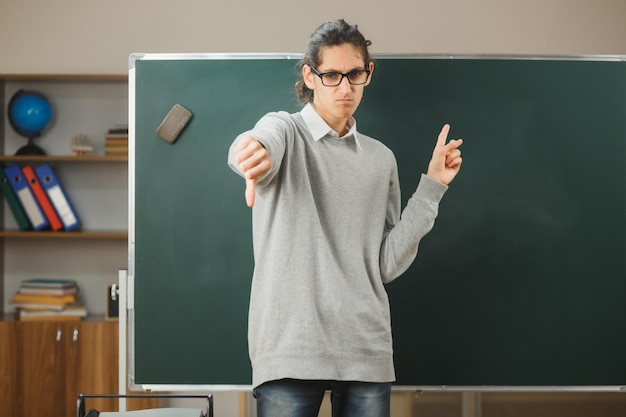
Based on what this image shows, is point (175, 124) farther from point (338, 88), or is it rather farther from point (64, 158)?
point (64, 158)

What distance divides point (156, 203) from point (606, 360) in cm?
168

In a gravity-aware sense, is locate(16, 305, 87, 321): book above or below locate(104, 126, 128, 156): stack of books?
below

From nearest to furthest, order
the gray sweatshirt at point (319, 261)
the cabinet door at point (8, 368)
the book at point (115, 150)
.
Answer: the gray sweatshirt at point (319, 261), the cabinet door at point (8, 368), the book at point (115, 150)

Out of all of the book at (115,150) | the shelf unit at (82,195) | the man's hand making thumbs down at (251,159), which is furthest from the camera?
the shelf unit at (82,195)

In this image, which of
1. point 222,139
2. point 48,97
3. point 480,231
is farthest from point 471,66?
point 48,97

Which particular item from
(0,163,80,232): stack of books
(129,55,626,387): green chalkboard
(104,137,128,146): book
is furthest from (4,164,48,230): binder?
(129,55,626,387): green chalkboard

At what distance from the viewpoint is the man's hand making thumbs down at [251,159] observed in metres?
1.38

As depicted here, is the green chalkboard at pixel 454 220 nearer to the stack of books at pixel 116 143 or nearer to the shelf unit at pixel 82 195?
the stack of books at pixel 116 143

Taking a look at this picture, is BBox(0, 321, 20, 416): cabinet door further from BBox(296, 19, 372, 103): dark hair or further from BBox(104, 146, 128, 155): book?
BBox(296, 19, 372, 103): dark hair

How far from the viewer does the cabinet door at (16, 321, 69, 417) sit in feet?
11.9

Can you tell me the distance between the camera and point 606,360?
2.42 metres

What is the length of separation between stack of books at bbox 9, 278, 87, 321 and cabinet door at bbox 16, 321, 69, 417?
0.30 feet

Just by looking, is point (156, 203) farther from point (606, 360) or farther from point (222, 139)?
point (606, 360)

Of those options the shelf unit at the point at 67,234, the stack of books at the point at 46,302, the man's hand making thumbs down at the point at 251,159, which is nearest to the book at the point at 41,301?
the stack of books at the point at 46,302
